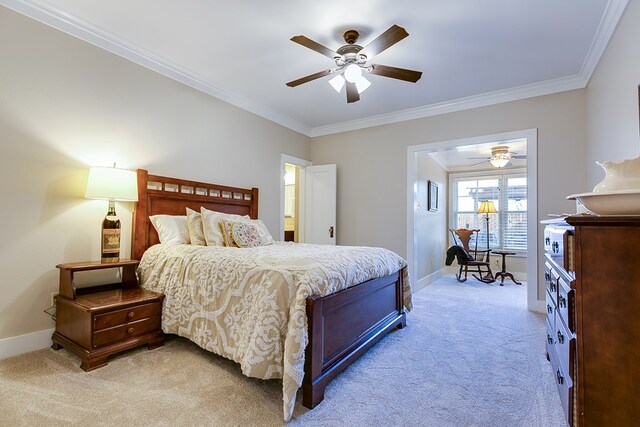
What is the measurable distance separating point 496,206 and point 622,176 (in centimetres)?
622

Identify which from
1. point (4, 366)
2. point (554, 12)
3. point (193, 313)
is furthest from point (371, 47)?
point (4, 366)

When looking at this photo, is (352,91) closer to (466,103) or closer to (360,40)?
(360,40)

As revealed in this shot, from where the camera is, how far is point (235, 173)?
4.29 m

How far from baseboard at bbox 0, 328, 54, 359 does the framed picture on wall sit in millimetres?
5471

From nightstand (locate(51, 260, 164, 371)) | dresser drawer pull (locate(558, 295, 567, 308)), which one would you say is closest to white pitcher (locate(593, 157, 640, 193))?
dresser drawer pull (locate(558, 295, 567, 308))

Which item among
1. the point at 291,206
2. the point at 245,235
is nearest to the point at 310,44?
the point at 245,235

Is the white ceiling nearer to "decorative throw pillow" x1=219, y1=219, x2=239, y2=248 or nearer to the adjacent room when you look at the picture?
the adjacent room

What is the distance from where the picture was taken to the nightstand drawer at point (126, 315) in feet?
7.38

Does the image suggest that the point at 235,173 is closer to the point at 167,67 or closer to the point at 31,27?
the point at 167,67

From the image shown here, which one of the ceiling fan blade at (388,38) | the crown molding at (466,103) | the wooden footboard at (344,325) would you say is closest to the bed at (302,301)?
the wooden footboard at (344,325)

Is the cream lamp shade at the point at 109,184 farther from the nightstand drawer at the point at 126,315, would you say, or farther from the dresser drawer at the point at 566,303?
the dresser drawer at the point at 566,303

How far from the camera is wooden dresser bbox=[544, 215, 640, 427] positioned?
3.69ft

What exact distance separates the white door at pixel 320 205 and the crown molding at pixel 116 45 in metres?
1.60

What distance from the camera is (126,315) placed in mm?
2408
